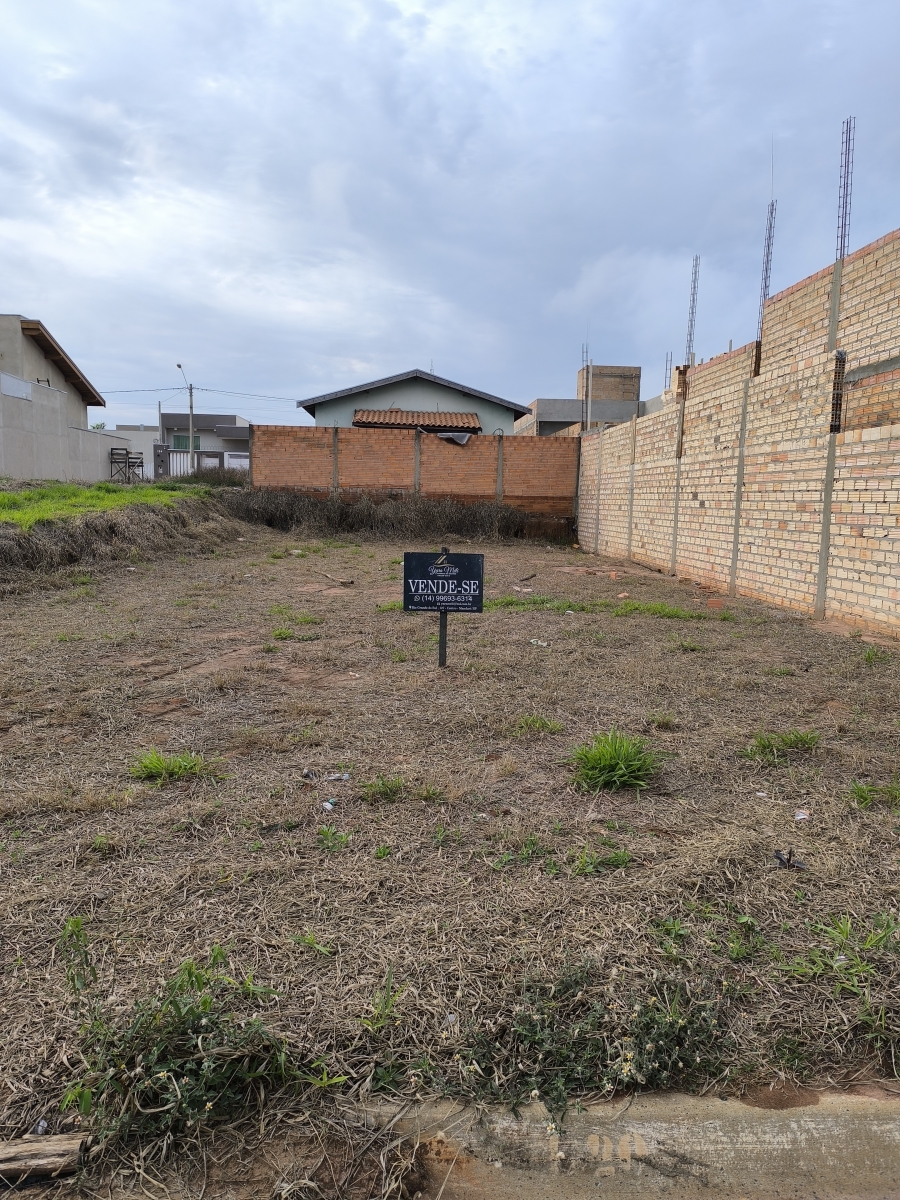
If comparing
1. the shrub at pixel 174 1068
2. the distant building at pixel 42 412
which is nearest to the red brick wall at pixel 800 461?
the shrub at pixel 174 1068

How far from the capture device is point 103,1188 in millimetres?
1547

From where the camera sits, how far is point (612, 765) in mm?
3549

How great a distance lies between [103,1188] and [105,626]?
A: 6108 millimetres

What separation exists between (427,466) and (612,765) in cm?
1654

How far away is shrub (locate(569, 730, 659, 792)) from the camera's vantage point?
3469 mm

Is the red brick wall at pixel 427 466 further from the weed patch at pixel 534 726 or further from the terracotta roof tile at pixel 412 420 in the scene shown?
the weed patch at pixel 534 726

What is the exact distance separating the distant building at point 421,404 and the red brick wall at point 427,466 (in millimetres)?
6276

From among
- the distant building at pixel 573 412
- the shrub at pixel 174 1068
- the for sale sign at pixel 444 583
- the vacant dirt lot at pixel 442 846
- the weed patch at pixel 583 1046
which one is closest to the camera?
the shrub at pixel 174 1068

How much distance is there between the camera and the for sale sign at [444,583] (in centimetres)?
545

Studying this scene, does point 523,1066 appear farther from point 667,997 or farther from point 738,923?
point 738,923

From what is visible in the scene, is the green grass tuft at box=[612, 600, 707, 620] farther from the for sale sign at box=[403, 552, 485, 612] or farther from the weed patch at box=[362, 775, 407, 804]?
the weed patch at box=[362, 775, 407, 804]

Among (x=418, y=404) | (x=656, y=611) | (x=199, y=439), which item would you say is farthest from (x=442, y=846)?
(x=199, y=439)

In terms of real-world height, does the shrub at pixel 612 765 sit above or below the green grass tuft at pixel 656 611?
below

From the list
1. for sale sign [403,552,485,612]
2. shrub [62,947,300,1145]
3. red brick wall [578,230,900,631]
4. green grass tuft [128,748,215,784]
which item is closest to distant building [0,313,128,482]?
red brick wall [578,230,900,631]
